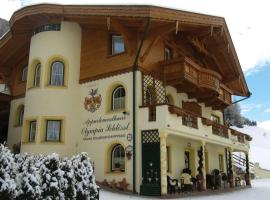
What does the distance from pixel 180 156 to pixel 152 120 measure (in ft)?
15.4

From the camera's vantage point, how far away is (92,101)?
18.8 m

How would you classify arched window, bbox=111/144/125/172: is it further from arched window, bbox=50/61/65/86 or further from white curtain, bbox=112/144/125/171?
arched window, bbox=50/61/65/86

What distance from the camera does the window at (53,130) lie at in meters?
18.4

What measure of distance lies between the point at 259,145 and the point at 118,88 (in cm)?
5384

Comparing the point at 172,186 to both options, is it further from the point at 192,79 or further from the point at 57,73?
the point at 57,73

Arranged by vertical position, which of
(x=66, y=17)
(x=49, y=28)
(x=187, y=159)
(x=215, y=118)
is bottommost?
(x=187, y=159)

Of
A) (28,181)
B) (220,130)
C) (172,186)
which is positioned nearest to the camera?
(28,181)

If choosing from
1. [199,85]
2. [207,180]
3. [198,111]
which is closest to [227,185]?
[207,180]

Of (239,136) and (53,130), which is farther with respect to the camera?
(239,136)

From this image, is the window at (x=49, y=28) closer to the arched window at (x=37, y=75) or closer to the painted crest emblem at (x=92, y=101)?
the arched window at (x=37, y=75)

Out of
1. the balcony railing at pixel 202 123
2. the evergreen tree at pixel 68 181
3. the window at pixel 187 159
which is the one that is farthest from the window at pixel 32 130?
the evergreen tree at pixel 68 181

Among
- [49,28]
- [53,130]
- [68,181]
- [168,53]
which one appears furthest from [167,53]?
[68,181]

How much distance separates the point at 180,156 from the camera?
20109 millimetres

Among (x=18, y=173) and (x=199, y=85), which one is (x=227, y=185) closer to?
(x=199, y=85)
